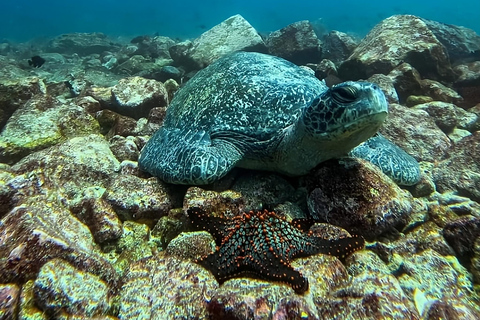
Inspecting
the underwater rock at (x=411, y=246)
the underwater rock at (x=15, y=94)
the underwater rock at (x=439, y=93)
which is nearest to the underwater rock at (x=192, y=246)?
the underwater rock at (x=411, y=246)

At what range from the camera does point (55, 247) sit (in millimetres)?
2062

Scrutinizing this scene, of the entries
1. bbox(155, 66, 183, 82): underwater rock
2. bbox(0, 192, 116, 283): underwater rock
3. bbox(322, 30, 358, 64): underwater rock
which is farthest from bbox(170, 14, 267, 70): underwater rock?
bbox(0, 192, 116, 283): underwater rock

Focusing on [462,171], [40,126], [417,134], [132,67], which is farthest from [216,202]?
[132,67]

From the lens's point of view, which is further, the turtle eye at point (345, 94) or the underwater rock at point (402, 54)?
the underwater rock at point (402, 54)

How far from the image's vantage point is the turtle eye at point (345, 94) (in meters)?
2.80

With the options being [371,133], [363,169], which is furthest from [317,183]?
[371,133]

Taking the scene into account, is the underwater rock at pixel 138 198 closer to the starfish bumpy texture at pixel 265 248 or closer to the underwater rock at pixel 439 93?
the starfish bumpy texture at pixel 265 248

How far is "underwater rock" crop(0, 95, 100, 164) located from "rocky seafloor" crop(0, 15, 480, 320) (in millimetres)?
20

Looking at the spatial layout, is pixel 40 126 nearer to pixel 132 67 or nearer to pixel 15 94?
pixel 15 94

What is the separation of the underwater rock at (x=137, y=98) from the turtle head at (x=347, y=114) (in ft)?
13.1

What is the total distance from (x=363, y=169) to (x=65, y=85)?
852 centimetres

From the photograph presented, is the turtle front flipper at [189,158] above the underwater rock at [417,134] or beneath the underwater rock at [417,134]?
beneath

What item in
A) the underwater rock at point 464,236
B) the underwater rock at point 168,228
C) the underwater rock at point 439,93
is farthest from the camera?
the underwater rock at point 439,93

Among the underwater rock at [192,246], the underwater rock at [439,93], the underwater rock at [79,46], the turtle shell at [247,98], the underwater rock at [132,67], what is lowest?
the underwater rock at [79,46]
